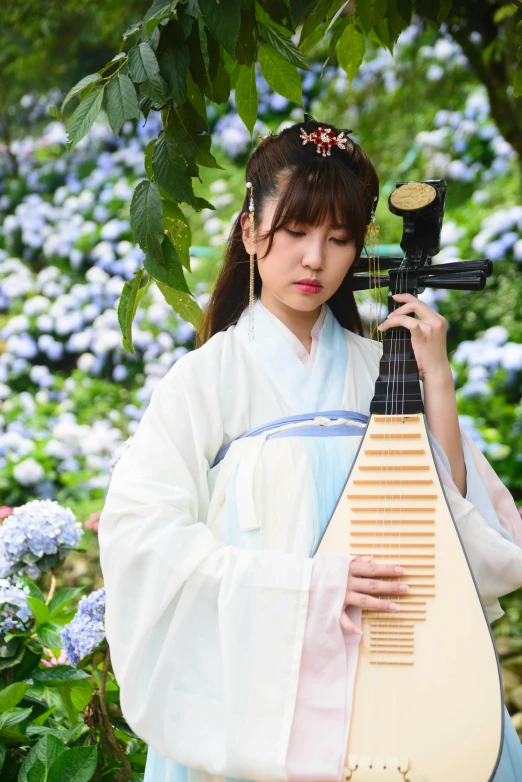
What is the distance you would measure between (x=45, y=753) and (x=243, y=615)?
2.58ft


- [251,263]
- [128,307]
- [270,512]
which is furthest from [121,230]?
[270,512]

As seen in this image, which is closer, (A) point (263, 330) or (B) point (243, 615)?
(B) point (243, 615)

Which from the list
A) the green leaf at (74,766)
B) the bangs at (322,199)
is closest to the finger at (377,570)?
the bangs at (322,199)

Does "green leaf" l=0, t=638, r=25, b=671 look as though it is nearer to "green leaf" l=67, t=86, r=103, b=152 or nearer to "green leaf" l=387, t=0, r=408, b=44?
"green leaf" l=67, t=86, r=103, b=152

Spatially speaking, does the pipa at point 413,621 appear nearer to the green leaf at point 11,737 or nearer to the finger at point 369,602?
the finger at point 369,602

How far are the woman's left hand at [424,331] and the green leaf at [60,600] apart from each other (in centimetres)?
126

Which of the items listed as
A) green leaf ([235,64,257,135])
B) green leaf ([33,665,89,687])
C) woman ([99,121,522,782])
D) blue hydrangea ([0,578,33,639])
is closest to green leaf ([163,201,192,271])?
woman ([99,121,522,782])

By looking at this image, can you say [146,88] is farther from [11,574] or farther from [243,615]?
[11,574]

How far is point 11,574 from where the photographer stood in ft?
8.70

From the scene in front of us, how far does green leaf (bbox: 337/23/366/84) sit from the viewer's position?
2379mm

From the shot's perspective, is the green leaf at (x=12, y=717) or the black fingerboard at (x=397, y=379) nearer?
the black fingerboard at (x=397, y=379)

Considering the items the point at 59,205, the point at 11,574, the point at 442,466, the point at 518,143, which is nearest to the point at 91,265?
the point at 59,205

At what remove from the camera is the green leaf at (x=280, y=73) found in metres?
1.98

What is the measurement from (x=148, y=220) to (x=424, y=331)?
0.58 metres
